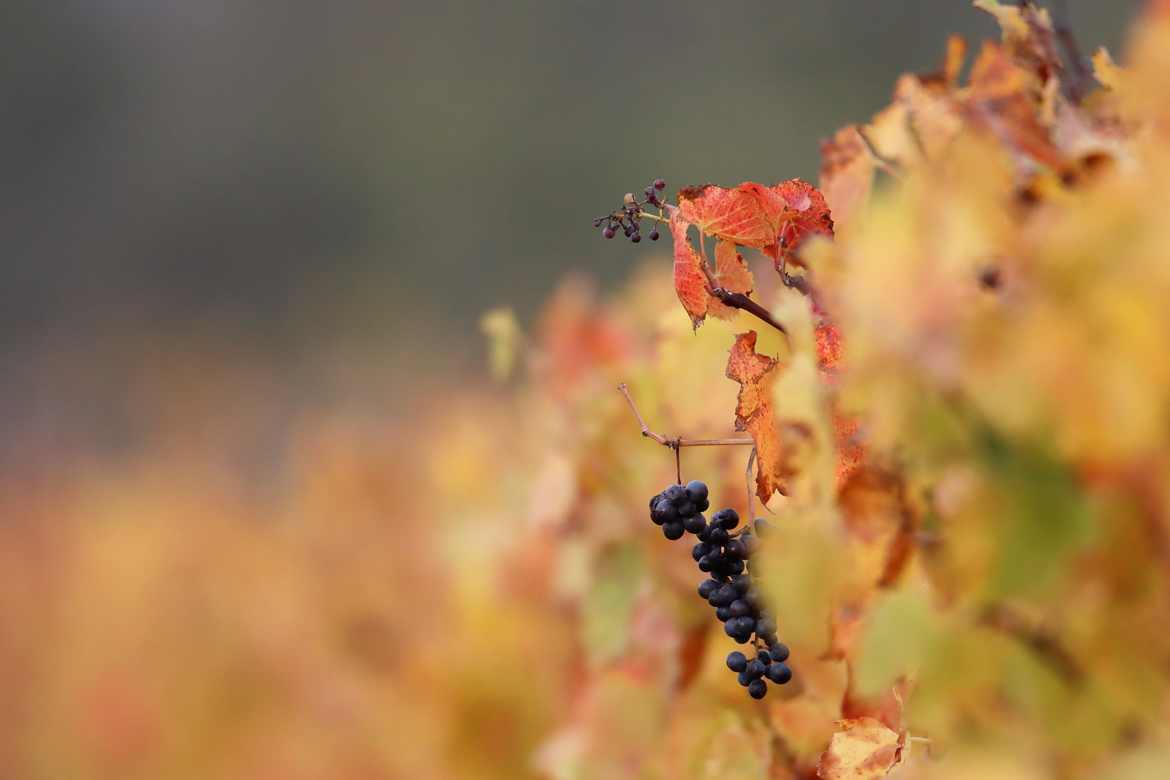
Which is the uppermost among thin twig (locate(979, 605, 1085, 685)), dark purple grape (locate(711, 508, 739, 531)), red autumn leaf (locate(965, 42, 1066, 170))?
red autumn leaf (locate(965, 42, 1066, 170))

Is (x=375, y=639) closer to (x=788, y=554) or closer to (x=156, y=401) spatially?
(x=788, y=554)

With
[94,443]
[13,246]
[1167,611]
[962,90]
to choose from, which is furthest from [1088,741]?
[13,246]

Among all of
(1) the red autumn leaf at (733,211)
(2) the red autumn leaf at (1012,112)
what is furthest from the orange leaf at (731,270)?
(2) the red autumn leaf at (1012,112)

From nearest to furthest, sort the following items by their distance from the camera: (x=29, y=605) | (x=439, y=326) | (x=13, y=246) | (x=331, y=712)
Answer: (x=331, y=712)
(x=29, y=605)
(x=439, y=326)
(x=13, y=246)

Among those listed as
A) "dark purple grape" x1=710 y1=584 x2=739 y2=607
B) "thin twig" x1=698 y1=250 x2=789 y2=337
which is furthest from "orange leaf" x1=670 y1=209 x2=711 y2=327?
"dark purple grape" x1=710 y1=584 x2=739 y2=607

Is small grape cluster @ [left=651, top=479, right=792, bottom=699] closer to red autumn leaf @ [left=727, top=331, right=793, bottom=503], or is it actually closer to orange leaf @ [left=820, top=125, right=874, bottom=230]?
red autumn leaf @ [left=727, top=331, right=793, bottom=503]

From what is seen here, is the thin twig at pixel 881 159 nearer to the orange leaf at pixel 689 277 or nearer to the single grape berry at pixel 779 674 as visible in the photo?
the orange leaf at pixel 689 277

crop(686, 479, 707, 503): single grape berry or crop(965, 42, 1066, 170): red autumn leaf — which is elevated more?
crop(965, 42, 1066, 170): red autumn leaf
